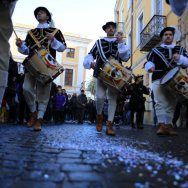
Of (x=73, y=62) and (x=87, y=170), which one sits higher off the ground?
(x=73, y=62)

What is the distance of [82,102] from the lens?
15.1 m

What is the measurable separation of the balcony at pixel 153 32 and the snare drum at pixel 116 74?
11116 mm

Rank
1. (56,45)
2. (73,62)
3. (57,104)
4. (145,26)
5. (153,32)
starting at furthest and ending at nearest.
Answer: (73,62) < (145,26) < (153,32) < (57,104) < (56,45)

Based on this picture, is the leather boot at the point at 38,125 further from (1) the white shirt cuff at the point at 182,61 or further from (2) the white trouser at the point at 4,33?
(1) the white shirt cuff at the point at 182,61

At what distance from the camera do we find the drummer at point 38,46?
5.06 meters

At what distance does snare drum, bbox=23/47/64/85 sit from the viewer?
4668 millimetres

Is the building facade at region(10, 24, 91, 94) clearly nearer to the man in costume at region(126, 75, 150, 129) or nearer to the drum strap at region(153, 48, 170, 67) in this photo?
the man in costume at region(126, 75, 150, 129)

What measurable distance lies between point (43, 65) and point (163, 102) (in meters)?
2.16

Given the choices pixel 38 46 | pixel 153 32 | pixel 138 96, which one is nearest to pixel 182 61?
pixel 38 46

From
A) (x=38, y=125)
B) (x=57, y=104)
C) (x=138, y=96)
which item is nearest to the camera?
(x=38, y=125)

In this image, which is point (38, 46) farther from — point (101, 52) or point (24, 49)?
point (101, 52)

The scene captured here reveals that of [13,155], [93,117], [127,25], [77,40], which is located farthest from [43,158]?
[77,40]

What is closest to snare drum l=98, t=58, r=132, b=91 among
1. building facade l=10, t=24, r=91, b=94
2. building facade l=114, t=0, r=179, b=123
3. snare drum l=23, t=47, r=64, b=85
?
snare drum l=23, t=47, r=64, b=85

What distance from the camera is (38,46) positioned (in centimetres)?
503
